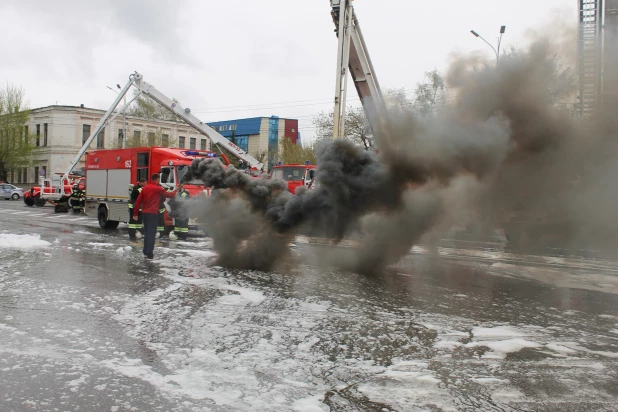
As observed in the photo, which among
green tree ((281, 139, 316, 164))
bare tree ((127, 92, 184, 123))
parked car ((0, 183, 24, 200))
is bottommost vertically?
parked car ((0, 183, 24, 200))

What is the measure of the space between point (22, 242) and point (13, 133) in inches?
1885

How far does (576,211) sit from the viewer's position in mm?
10812

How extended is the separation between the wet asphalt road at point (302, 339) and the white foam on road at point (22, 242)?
2497mm

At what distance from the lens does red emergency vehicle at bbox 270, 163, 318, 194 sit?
20.5 metres

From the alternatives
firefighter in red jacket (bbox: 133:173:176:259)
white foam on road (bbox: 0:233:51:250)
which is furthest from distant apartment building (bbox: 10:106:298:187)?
firefighter in red jacket (bbox: 133:173:176:259)

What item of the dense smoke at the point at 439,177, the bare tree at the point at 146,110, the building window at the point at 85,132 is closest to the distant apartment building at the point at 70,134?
the building window at the point at 85,132

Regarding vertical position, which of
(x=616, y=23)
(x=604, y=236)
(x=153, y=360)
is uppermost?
(x=616, y=23)

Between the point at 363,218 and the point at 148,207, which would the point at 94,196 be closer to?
the point at 148,207

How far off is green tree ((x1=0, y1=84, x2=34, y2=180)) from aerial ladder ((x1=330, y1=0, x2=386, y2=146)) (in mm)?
47770

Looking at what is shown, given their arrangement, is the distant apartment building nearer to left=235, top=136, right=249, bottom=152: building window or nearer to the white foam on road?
left=235, top=136, right=249, bottom=152: building window

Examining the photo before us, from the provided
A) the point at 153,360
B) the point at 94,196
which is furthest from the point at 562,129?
the point at 94,196

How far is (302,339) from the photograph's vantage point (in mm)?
5449

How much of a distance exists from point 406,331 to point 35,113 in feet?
215

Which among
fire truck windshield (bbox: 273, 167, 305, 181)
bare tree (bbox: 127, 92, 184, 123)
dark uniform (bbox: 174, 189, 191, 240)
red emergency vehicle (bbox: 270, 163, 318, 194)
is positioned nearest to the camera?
dark uniform (bbox: 174, 189, 191, 240)
